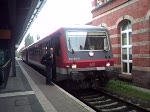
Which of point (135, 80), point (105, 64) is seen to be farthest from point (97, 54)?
point (135, 80)

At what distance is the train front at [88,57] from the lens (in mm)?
12430

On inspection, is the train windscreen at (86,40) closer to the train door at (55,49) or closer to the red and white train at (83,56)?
the red and white train at (83,56)

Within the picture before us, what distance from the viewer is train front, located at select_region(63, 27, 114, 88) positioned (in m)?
12.4

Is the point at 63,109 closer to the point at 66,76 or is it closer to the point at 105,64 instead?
the point at 66,76

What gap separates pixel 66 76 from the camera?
12.3m

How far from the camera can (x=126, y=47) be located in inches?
682

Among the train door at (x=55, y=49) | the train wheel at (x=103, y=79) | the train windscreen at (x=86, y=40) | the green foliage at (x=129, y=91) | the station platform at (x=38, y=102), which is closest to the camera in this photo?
the station platform at (x=38, y=102)

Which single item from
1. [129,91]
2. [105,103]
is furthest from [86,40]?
[105,103]

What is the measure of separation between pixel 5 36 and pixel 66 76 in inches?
325

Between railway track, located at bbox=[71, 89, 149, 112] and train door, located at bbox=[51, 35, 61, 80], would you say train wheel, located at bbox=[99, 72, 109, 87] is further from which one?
train door, located at bbox=[51, 35, 61, 80]

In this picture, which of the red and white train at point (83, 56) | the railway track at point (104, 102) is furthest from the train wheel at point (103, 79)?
the railway track at point (104, 102)

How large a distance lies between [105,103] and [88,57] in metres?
2.75

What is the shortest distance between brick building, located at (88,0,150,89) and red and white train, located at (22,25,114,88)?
236 centimetres

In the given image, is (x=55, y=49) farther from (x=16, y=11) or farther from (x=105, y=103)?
(x=16, y=11)
